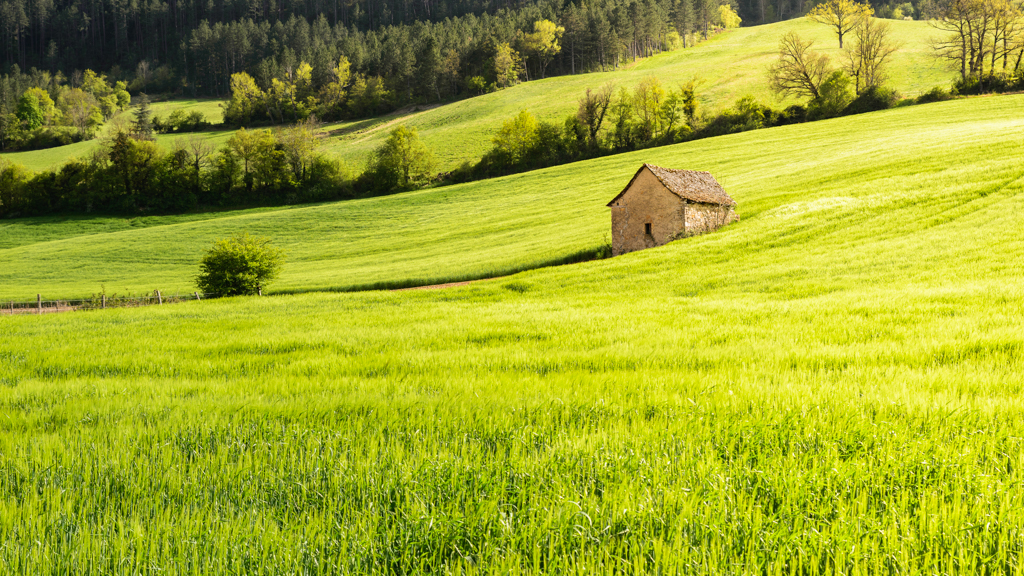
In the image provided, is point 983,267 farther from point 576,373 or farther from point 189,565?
point 189,565

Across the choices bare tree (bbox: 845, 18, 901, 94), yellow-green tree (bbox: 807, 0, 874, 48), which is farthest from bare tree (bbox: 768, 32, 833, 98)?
yellow-green tree (bbox: 807, 0, 874, 48)

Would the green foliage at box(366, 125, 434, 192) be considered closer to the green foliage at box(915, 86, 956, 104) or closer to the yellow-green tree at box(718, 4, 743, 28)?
the green foliage at box(915, 86, 956, 104)

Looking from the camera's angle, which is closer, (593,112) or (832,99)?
(832,99)

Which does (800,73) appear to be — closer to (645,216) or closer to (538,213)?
(538,213)

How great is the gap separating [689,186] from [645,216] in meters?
3.76

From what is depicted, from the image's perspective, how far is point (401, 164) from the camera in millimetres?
87500

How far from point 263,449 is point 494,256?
→ 36796 millimetres

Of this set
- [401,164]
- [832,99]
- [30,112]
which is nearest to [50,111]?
[30,112]

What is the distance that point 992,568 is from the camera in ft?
7.31

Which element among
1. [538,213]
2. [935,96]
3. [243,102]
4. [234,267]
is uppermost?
[243,102]

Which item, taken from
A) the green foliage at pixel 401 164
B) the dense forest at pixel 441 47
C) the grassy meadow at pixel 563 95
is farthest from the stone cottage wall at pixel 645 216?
the dense forest at pixel 441 47

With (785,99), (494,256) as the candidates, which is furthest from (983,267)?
(785,99)

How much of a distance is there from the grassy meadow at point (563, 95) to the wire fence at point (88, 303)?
62344 millimetres

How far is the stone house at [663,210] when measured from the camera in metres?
34.9
